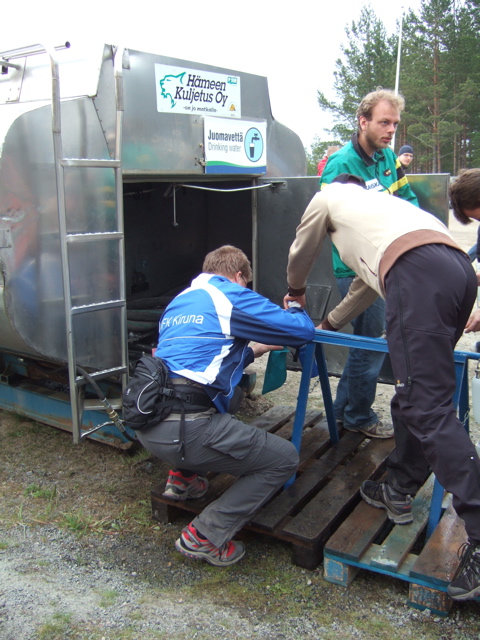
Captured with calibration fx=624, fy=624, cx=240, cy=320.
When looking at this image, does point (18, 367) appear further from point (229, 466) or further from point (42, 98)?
point (229, 466)

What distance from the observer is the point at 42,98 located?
3676 millimetres

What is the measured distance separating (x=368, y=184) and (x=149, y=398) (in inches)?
74.0

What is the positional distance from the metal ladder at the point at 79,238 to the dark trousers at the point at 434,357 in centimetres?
180

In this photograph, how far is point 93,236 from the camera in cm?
353

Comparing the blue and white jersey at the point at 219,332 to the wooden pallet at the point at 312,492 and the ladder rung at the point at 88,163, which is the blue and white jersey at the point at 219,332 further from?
the ladder rung at the point at 88,163

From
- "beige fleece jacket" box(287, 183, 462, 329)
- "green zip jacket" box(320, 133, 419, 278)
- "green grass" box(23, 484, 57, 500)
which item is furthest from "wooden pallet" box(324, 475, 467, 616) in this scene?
"green grass" box(23, 484, 57, 500)

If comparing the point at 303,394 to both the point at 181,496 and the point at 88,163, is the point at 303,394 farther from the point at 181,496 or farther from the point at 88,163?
the point at 88,163

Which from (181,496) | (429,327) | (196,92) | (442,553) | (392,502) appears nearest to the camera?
(429,327)

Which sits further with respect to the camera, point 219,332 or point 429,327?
point 219,332

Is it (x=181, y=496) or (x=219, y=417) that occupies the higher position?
(x=219, y=417)

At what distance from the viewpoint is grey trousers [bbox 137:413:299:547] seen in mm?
2795

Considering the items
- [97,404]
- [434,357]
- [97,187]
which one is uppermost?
[97,187]

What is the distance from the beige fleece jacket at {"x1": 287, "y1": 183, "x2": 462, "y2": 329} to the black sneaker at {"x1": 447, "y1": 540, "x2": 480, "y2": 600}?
1101mm

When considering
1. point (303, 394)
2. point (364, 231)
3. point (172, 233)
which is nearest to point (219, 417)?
point (303, 394)
